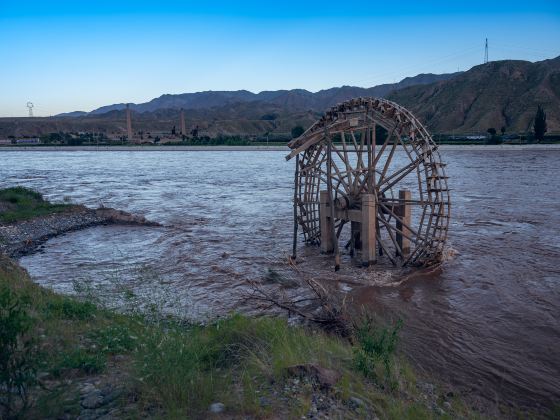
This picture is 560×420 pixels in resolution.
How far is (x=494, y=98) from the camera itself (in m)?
97.3

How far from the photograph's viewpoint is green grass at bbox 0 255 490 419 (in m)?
5.03

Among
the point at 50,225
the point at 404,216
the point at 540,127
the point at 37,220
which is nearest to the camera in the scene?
the point at 404,216

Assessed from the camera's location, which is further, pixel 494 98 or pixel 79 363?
pixel 494 98

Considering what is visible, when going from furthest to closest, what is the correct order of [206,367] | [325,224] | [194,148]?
[194,148] < [325,224] < [206,367]

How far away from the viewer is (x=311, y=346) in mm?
6680

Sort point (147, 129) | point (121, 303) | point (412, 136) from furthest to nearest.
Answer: point (147, 129) < point (412, 136) < point (121, 303)

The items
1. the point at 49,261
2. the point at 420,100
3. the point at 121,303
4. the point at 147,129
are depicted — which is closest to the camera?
the point at 121,303

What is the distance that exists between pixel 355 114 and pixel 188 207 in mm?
13859

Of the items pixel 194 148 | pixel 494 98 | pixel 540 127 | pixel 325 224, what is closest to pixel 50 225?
pixel 325 224

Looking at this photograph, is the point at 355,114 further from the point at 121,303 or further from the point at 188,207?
the point at 188,207

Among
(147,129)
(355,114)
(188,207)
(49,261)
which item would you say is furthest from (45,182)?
(147,129)

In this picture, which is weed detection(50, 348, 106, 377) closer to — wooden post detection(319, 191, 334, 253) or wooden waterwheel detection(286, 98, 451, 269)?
wooden waterwheel detection(286, 98, 451, 269)

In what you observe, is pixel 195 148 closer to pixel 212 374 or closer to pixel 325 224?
pixel 325 224

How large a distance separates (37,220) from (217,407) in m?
17.6
